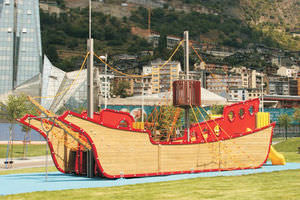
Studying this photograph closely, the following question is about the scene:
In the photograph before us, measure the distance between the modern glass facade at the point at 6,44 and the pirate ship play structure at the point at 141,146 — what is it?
99.7 metres


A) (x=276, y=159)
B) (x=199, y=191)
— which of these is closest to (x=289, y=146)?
(x=276, y=159)

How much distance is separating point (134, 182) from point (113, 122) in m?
6.35

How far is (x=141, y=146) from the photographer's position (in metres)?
21.6

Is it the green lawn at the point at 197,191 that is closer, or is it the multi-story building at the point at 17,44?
the green lawn at the point at 197,191

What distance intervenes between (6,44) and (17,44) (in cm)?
345

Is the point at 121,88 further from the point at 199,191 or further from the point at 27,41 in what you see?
the point at 199,191

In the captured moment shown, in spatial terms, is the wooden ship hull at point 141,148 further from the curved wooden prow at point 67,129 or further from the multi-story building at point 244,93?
the multi-story building at point 244,93

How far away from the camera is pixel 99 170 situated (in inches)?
852

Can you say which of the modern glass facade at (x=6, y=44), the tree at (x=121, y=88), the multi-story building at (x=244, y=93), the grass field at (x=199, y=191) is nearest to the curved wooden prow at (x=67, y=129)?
the grass field at (x=199, y=191)

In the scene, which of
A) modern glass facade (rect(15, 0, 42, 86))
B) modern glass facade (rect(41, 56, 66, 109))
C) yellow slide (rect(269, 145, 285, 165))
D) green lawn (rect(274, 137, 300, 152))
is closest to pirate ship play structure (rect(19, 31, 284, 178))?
yellow slide (rect(269, 145, 285, 165))

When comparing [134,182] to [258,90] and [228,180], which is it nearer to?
[228,180]

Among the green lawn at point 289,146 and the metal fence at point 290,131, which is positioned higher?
the green lawn at point 289,146

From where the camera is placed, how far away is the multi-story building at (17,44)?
117812mm

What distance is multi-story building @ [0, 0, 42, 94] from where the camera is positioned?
117812 mm
